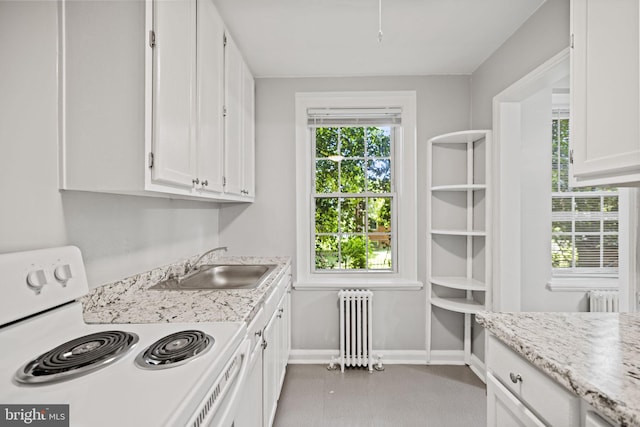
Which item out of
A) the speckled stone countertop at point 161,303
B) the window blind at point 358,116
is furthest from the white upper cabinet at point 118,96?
the window blind at point 358,116

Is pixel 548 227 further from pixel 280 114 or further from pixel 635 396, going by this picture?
pixel 280 114

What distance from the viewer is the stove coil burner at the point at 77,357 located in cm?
79

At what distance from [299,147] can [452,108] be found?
144 cm

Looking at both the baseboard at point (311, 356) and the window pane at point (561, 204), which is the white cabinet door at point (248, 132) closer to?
the baseboard at point (311, 356)

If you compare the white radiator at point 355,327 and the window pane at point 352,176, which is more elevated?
the window pane at point 352,176

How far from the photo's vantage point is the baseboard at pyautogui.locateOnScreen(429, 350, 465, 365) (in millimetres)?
2906

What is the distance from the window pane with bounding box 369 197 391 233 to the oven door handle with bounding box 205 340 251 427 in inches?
80.7

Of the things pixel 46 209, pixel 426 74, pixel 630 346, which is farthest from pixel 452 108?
pixel 46 209

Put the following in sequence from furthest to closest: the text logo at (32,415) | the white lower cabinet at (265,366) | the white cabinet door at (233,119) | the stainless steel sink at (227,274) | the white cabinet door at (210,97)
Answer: the stainless steel sink at (227,274) < the white cabinet door at (233,119) < the white cabinet door at (210,97) < the white lower cabinet at (265,366) < the text logo at (32,415)

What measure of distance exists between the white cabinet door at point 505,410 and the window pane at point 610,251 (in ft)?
7.74

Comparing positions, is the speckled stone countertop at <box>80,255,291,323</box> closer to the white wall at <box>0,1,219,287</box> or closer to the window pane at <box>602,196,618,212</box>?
the white wall at <box>0,1,219,287</box>

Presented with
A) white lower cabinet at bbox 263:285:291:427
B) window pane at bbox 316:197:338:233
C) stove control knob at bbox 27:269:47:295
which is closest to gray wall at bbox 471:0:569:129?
window pane at bbox 316:197:338:233

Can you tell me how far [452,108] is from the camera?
2.95 m

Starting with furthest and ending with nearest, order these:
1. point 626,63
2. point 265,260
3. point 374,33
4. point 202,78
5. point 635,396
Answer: point 265,260
point 374,33
point 202,78
point 626,63
point 635,396
